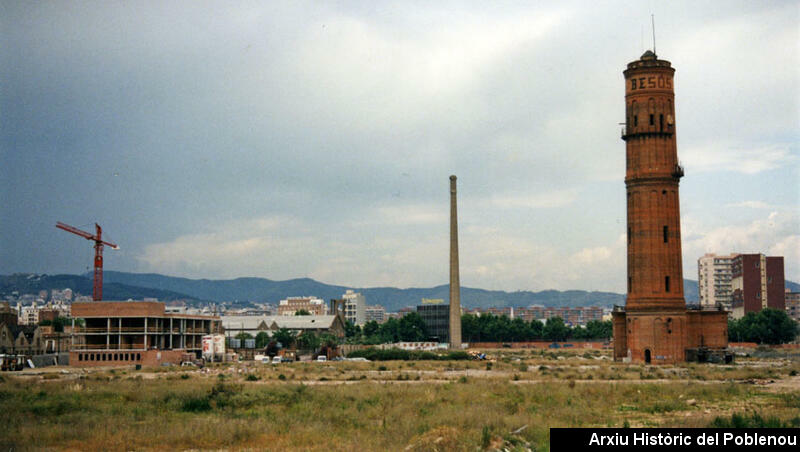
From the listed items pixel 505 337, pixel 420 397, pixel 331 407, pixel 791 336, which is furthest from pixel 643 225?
pixel 505 337

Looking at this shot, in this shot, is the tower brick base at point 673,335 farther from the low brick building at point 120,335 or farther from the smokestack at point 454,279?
the low brick building at point 120,335

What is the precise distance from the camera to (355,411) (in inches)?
1352

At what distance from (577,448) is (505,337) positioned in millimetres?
150003

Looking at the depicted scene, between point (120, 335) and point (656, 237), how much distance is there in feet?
202

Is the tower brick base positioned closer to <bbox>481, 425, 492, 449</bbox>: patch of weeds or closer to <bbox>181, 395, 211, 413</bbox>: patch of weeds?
<bbox>181, 395, 211, 413</bbox>: patch of weeds

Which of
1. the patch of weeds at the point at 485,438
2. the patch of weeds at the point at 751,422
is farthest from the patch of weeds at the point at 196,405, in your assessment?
the patch of weeds at the point at 751,422

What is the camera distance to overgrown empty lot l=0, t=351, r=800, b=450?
2681 centimetres

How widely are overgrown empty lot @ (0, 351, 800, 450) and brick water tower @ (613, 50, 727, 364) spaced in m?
21.6

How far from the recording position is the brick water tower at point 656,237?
7350 centimetres

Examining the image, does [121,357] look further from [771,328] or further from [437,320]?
[771,328]

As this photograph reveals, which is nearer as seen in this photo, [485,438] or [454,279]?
[485,438]
